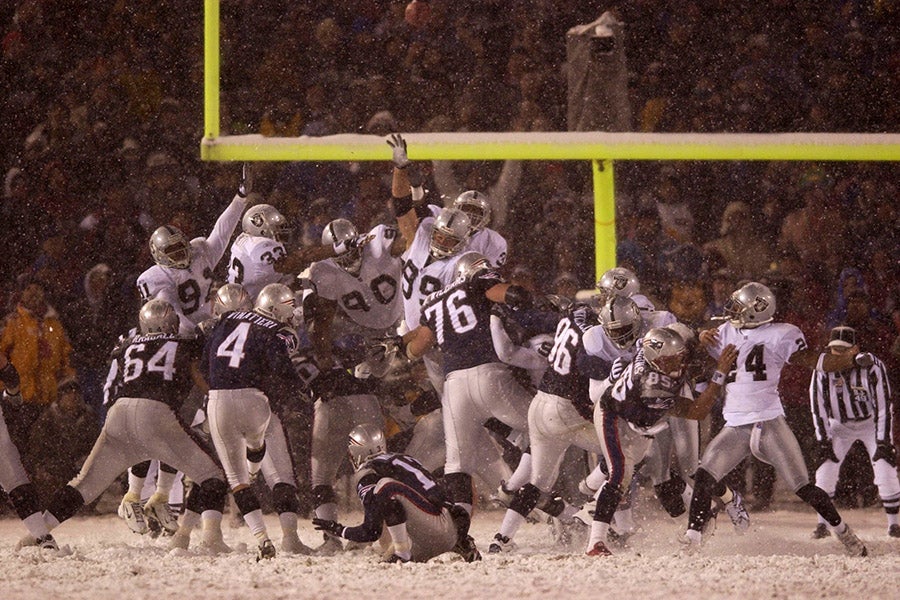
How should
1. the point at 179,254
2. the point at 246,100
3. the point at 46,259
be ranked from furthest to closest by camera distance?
A: the point at 246,100 → the point at 46,259 → the point at 179,254

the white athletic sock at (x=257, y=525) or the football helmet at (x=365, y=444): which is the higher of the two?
the football helmet at (x=365, y=444)

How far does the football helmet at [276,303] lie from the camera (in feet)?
25.9

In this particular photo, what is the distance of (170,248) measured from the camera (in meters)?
8.64

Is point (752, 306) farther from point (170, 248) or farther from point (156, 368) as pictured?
point (170, 248)

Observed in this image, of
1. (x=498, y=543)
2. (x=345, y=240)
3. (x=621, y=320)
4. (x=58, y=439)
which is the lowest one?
(x=498, y=543)

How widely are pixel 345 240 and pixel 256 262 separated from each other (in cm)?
64

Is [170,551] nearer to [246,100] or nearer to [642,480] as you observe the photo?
[642,480]

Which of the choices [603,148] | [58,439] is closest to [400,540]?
[603,148]

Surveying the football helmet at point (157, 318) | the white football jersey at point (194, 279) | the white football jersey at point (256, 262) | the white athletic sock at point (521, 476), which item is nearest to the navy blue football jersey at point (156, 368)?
the football helmet at point (157, 318)

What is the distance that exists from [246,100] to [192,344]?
165 inches

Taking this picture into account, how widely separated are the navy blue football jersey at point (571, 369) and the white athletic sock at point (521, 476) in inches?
17.4

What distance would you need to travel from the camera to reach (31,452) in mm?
9930

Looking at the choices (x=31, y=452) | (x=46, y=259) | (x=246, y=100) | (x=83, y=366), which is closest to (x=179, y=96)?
(x=246, y=100)

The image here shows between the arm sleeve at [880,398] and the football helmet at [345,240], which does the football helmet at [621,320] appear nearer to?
the football helmet at [345,240]
